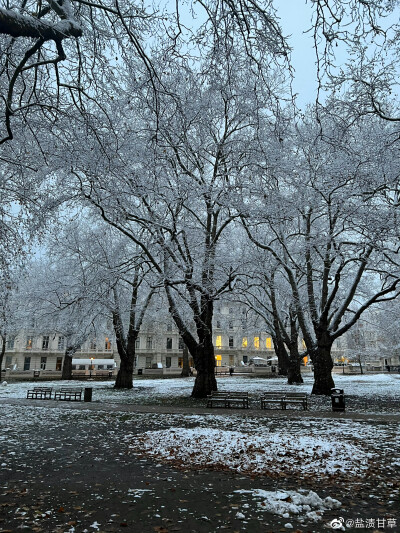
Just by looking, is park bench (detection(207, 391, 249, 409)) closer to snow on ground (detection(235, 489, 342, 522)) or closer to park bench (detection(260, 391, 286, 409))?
park bench (detection(260, 391, 286, 409))

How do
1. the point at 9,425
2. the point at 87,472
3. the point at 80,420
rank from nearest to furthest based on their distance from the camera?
the point at 87,472, the point at 9,425, the point at 80,420

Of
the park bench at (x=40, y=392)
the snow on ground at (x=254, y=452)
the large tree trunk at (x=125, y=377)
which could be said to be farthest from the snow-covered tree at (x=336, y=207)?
the park bench at (x=40, y=392)

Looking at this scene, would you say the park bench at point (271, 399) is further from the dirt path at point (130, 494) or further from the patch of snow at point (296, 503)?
the patch of snow at point (296, 503)

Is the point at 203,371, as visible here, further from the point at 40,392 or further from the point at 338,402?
the point at 40,392

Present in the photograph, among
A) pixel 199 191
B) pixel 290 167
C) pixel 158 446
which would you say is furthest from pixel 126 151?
pixel 158 446

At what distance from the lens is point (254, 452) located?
8141mm

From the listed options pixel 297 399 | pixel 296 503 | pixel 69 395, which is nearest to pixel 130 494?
pixel 296 503

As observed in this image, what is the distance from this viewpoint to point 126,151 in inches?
607

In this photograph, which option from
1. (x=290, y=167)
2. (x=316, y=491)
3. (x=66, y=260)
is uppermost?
(x=290, y=167)

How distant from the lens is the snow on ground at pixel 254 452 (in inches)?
281

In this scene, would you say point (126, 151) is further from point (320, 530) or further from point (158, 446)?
point (320, 530)

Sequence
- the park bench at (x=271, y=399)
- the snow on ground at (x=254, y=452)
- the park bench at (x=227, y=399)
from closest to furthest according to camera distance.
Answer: the snow on ground at (x=254, y=452), the park bench at (x=271, y=399), the park bench at (x=227, y=399)

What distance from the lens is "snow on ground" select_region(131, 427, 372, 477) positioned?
713cm

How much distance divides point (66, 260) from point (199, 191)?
13.9m
